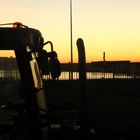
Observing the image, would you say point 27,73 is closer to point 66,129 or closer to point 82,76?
point 82,76

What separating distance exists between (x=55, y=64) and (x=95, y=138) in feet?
2.94

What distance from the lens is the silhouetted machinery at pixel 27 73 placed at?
5.56 meters

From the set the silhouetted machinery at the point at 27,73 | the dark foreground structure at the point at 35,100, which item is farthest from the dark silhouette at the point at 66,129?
the silhouetted machinery at the point at 27,73

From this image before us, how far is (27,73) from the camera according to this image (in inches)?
222

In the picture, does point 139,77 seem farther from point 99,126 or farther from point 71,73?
point 99,126

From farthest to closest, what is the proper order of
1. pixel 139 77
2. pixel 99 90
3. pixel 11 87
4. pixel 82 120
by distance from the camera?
1. pixel 139 77
2. pixel 99 90
3. pixel 11 87
4. pixel 82 120

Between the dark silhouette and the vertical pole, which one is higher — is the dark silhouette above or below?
below

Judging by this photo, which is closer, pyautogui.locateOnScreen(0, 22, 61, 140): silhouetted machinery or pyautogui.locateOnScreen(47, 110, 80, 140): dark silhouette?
pyautogui.locateOnScreen(0, 22, 61, 140): silhouetted machinery

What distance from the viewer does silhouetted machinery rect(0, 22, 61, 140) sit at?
5.56m

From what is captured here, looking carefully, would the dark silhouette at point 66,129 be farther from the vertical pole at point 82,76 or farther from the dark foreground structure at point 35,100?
the vertical pole at point 82,76

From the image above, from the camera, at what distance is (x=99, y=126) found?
19.2ft

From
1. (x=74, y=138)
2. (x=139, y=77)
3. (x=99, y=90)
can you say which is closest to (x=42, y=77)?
(x=74, y=138)

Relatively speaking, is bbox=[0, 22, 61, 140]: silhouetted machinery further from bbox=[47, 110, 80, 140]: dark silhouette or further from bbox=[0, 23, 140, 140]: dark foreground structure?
bbox=[47, 110, 80, 140]: dark silhouette

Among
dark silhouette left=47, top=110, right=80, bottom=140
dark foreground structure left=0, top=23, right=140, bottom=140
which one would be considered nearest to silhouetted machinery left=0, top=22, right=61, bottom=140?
dark foreground structure left=0, top=23, right=140, bottom=140
